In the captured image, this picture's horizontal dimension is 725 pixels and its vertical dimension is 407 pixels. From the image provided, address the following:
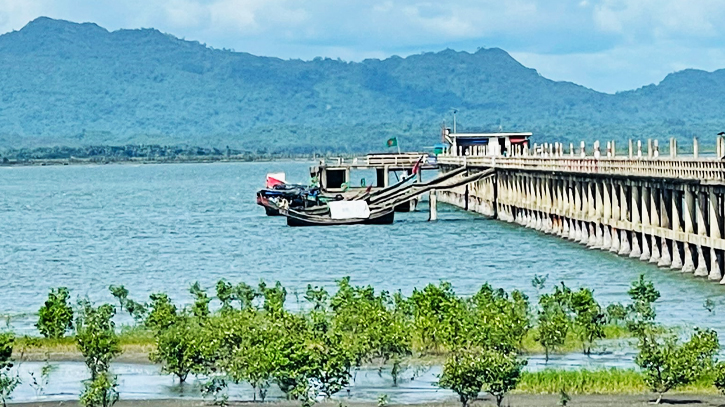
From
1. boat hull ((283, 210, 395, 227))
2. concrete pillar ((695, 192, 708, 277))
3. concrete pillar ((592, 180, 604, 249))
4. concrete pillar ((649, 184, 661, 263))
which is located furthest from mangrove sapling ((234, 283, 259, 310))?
boat hull ((283, 210, 395, 227))

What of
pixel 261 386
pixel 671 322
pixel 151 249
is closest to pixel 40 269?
pixel 151 249

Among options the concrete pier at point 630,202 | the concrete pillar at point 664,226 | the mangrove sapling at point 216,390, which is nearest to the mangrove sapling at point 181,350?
the mangrove sapling at point 216,390

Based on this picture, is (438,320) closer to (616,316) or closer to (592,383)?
(592,383)

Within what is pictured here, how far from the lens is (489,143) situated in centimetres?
11075

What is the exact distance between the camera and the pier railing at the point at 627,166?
155 ft

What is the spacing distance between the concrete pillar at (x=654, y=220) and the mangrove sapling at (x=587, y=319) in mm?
16732

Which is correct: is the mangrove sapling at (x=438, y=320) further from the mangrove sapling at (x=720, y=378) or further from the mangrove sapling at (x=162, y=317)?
the mangrove sapling at (x=162, y=317)

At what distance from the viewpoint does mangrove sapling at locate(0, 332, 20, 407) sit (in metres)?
28.8

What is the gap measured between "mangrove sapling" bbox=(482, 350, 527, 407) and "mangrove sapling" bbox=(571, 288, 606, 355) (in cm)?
727

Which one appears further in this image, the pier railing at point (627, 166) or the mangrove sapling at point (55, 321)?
the pier railing at point (627, 166)

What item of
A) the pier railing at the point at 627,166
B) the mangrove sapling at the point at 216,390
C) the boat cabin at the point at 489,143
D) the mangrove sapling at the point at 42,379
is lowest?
the mangrove sapling at the point at 42,379

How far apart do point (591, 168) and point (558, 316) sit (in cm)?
2877

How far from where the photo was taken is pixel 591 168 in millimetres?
63500

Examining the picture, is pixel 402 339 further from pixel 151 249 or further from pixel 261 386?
pixel 151 249
